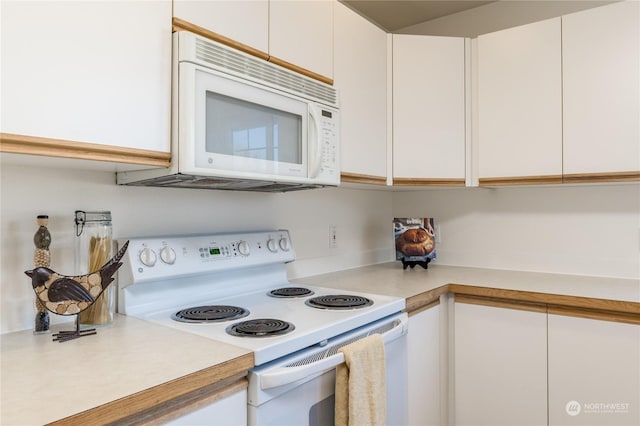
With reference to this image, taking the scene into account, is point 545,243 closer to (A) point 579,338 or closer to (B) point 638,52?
(A) point 579,338

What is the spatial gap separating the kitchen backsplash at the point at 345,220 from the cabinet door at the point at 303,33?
1.93 ft

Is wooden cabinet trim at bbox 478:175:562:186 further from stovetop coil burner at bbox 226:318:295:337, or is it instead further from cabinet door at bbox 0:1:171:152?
cabinet door at bbox 0:1:171:152

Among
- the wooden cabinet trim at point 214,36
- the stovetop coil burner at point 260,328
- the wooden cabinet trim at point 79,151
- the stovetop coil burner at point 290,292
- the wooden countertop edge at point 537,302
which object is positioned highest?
the wooden cabinet trim at point 214,36

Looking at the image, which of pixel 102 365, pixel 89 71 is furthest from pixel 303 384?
pixel 89 71

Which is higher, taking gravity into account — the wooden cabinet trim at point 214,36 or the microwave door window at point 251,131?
the wooden cabinet trim at point 214,36

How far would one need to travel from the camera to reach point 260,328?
1176mm

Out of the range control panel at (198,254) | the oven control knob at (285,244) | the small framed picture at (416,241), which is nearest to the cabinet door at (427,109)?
the small framed picture at (416,241)

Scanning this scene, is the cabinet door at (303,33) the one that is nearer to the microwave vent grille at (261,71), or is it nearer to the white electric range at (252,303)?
the microwave vent grille at (261,71)

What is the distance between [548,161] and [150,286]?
1770 mm

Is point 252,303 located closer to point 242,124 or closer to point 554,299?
point 242,124

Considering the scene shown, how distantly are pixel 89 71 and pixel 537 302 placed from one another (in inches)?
68.7

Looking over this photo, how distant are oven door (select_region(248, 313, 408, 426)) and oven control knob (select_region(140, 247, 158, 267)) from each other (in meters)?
0.56

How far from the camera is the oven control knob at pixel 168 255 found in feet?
4.64

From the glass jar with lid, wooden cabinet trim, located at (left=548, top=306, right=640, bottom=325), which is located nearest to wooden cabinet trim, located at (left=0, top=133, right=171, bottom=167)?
the glass jar with lid
